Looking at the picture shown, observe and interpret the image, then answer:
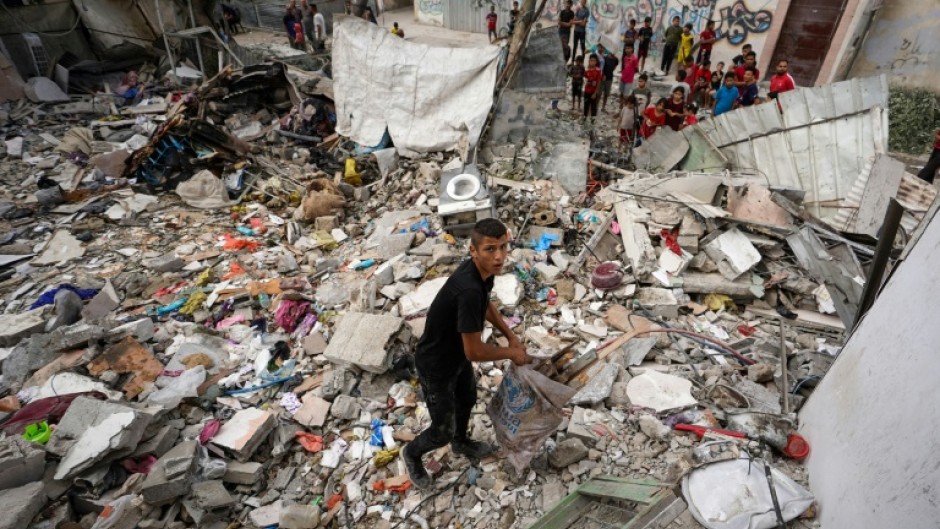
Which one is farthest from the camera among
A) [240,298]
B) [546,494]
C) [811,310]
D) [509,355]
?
[240,298]

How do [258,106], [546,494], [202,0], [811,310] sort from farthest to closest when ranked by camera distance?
[202,0] → [258,106] → [811,310] → [546,494]

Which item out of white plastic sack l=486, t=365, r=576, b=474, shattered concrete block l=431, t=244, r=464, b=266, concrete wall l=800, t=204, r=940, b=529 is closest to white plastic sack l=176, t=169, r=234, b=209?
shattered concrete block l=431, t=244, r=464, b=266

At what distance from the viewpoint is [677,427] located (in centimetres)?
331

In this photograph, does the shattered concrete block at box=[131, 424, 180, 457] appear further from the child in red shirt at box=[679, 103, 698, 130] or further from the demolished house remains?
the child in red shirt at box=[679, 103, 698, 130]

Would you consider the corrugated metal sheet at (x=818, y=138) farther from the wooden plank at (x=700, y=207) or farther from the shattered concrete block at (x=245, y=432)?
the shattered concrete block at (x=245, y=432)

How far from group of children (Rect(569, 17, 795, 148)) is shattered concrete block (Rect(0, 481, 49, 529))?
9020 millimetres

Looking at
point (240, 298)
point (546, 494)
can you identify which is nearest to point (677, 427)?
point (546, 494)

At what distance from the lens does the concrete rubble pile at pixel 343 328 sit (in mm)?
3098

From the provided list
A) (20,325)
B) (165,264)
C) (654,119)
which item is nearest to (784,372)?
(654,119)

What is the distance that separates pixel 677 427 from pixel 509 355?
1610 millimetres

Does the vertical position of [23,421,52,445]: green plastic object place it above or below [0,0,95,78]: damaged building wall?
below

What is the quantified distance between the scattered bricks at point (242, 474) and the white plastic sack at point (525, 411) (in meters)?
1.78

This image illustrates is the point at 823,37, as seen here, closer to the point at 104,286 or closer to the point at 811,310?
the point at 811,310

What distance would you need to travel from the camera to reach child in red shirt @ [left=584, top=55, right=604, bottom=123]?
385 inches
